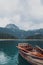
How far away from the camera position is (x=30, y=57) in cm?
3991

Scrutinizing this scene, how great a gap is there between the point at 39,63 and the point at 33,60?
2.60 meters

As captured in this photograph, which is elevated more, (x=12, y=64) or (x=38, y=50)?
(x=38, y=50)

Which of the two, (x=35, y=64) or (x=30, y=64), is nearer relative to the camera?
(x=35, y=64)

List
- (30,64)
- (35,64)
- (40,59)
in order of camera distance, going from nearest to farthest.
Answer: (40,59), (35,64), (30,64)

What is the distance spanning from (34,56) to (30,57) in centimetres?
248

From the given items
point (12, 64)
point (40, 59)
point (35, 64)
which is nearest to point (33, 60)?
point (35, 64)

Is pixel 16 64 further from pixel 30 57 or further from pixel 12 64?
pixel 30 57

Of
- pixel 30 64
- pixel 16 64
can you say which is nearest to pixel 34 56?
pixel 30 64

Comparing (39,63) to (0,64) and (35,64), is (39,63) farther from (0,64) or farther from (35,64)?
(0,64)

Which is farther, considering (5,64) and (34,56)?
(5,64)

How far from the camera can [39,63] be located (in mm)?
36188

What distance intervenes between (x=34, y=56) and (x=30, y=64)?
4003 millimetres

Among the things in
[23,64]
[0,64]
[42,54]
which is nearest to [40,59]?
[42,54]

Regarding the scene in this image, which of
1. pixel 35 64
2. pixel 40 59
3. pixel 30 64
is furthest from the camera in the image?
pixel 30 64
